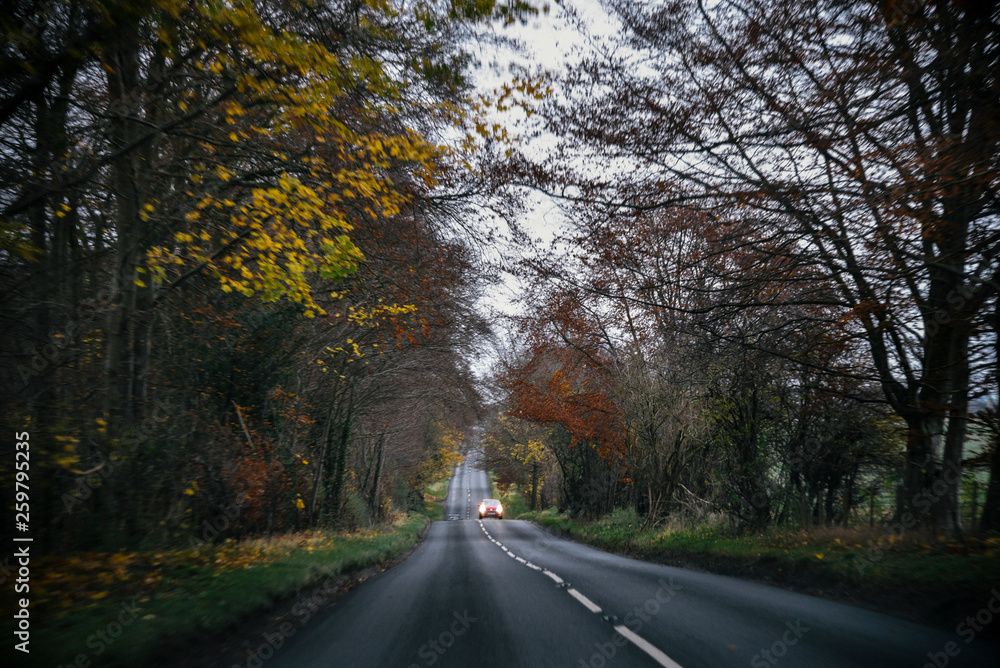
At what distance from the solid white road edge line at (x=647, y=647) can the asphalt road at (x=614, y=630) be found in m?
0.01

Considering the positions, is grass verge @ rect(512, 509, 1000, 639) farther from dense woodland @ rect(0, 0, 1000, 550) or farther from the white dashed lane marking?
the white dashed lane marking

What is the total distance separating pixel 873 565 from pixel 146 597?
30.7 ft

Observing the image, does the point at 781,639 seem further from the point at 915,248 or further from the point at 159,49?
the point at 159,49

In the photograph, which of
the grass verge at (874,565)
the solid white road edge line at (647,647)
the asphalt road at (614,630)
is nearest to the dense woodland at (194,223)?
the asphalt road at (614,630)

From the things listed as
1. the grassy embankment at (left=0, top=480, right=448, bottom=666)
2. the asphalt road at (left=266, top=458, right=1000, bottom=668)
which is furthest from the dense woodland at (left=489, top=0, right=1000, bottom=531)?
the grassy embankment at (left=0, top=480, right=448, bottom=666)

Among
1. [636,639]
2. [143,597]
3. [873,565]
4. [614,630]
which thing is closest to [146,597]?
[143,597]

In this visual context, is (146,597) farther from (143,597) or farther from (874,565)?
(874,565)

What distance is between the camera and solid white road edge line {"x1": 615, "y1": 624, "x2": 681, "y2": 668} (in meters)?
4.52

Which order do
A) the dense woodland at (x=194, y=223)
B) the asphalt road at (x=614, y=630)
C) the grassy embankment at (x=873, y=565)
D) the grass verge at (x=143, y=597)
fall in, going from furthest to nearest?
the grassy embankment at (x=873, y=565) → the dense woodland at (x=194, y=223) → the asphalt road at (x=614, y=630) → the grass verge at (x=143, y=597)

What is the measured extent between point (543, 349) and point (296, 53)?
14.4 metres

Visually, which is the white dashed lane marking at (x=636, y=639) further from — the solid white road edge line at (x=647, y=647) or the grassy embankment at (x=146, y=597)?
the grassy embankment at (x=146, y=597)

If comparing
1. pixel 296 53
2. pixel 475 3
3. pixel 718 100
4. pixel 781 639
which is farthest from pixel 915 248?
pixel 296 53

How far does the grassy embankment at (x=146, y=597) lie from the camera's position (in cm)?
437

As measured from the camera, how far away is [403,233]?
950 cm
